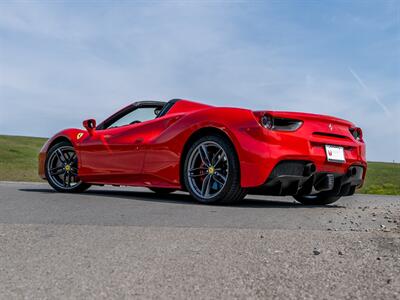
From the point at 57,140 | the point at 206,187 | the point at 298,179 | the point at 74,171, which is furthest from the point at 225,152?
the point at 57,140

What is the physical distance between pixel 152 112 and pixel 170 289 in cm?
461

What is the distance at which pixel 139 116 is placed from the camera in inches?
259

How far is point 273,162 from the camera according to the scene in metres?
4.82

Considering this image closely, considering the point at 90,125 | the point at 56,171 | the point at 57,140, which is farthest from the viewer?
the point at 57,140

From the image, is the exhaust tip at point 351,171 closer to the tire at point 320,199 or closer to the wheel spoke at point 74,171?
the tire at point 320,199

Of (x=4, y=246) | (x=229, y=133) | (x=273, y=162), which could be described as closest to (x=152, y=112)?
(x=229, y=133)

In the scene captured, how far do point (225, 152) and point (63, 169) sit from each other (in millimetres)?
3050

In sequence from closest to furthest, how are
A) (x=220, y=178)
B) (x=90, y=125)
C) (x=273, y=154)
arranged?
(x=273, y=154) < (x=220, y=178) < (x=90, y=125)

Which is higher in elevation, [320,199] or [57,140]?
[57,140]

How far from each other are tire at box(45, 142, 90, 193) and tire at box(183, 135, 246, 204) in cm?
226

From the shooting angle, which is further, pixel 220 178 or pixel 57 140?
pixel 57 140

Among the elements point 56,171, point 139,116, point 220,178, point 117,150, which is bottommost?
point 56,171

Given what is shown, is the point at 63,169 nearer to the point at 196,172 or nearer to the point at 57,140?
the point at 57,140

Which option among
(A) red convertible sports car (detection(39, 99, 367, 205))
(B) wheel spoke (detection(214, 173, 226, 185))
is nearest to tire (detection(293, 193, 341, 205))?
(A) red convertible sports car (detection(39, 99, 367, 205))
